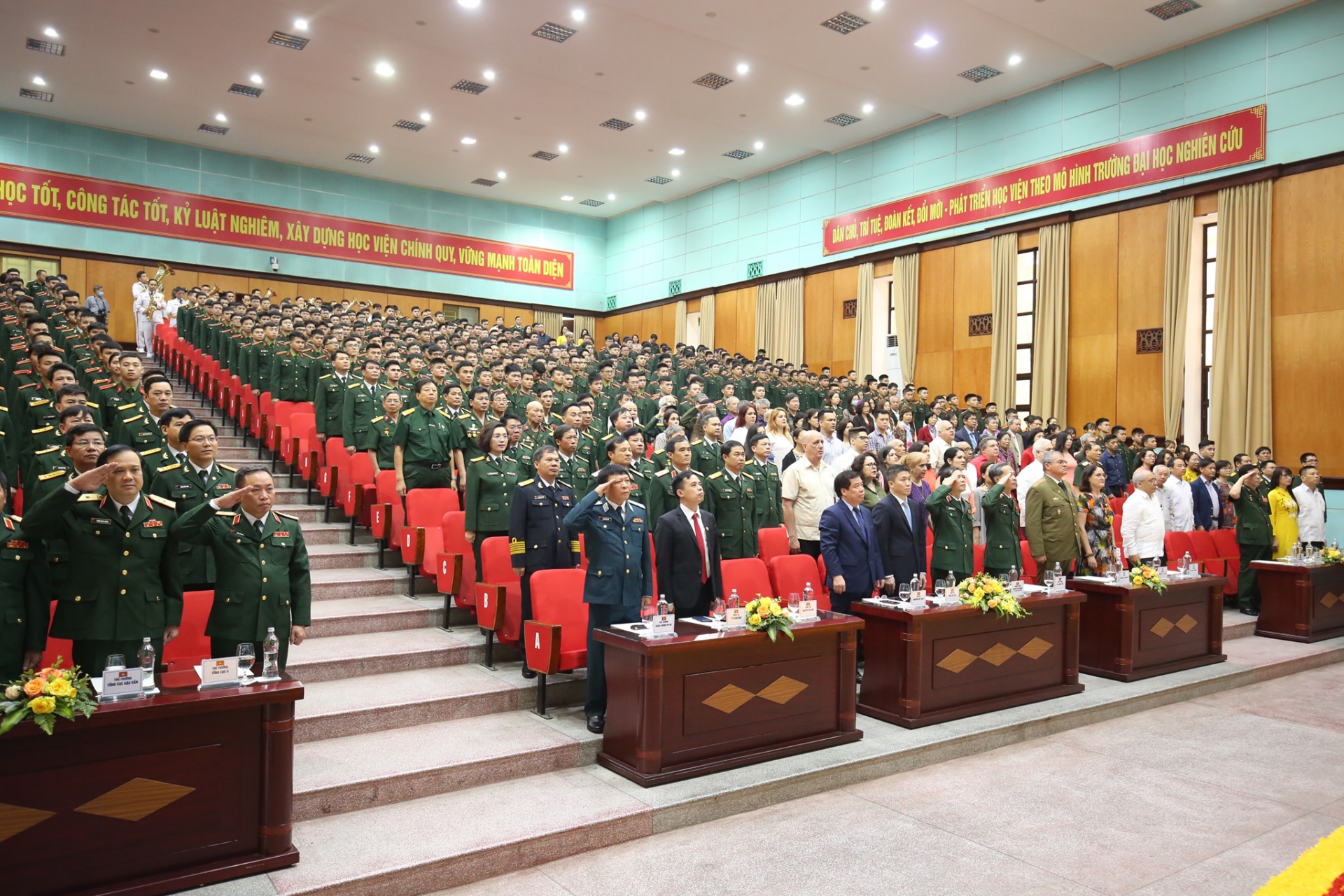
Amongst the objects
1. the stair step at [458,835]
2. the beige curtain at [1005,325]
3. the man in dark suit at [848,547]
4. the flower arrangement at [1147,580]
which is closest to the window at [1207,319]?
the beige curtain at [1005,325]

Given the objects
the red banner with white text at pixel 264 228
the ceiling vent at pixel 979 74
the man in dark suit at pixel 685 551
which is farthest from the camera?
the red banner with white text at pixel 264 228

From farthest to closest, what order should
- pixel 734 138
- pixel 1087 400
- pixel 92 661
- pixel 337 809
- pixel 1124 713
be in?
pixel 734 138 → pixel 1087 400 → pixel 1124 713 → pixel 337 809 → pixel 92 661

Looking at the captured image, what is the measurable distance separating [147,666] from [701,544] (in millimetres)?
2462

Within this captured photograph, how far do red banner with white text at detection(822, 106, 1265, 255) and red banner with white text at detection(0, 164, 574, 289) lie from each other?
7.59m

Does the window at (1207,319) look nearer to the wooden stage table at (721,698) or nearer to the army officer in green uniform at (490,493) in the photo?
the wooden stage table at (721,698)

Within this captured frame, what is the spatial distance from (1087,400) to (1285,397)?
2401 millimetres

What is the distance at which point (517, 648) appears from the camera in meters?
4.83

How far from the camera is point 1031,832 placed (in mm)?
3479

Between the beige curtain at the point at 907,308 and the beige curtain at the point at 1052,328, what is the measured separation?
2.14 metres

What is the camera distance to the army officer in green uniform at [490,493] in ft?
16.2

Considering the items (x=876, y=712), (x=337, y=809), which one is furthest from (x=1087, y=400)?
(x=337, y=809)

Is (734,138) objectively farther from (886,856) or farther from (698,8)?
(886,856)

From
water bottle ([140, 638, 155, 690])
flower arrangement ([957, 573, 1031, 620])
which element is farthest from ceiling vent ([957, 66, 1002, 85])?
water bottle ([140, 638, 155, 690])

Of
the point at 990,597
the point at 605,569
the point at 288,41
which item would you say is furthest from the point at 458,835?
the point at 288,41
